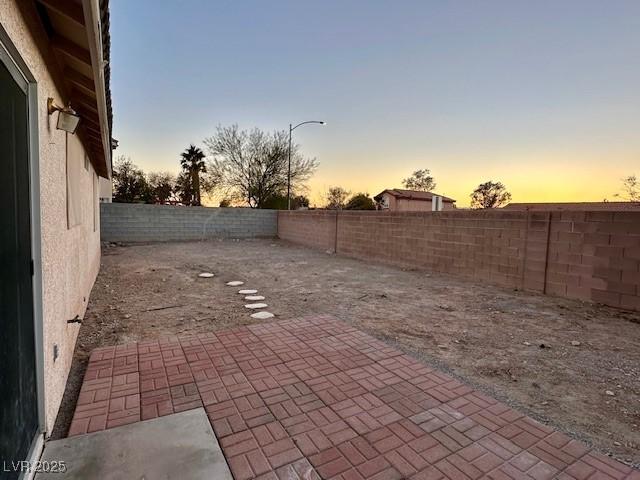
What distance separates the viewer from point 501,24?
7926 mm

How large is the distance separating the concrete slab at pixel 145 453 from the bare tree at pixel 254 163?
77.2ft

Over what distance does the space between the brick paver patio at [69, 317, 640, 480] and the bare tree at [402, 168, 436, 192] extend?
4332cm

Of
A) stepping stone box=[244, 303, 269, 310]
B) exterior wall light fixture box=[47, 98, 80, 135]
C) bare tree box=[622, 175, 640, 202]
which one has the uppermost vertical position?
bare tree box=[622, 175, 640, 202]

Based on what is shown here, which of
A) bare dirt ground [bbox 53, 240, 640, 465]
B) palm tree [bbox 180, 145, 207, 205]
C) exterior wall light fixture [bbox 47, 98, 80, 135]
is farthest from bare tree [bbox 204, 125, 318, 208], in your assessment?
exterior wall light fixture [bbox 47, 98, 80, 135]

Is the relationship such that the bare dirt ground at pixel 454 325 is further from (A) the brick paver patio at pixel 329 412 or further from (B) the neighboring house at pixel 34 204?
(B) the neighboring house at pixel 34 204

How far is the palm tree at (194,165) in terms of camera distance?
88.3 feet

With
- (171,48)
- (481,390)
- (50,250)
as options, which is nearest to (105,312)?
(50,250)

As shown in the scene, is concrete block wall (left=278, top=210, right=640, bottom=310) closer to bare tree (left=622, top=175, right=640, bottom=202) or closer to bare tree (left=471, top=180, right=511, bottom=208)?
bare tree (left=622, top=175, right=640, bottom=202)

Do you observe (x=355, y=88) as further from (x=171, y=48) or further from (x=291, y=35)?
(x=171, y=48)

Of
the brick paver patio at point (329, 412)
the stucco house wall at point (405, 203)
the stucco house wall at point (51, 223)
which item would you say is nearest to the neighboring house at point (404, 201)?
the stucco house wall at point (405, 203)

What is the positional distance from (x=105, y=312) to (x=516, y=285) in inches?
291

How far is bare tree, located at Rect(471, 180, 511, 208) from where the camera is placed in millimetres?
44250

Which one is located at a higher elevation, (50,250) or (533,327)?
(50,250)

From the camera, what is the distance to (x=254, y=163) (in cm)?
2467
